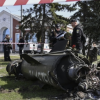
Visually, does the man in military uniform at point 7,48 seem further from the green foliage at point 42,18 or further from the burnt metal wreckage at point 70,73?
the burnt metal wreckage at point 70,73

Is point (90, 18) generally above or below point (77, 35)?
above

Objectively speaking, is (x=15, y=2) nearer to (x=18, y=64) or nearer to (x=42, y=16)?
(x=18, y=64)

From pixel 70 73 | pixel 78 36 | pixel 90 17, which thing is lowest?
pixel 70 73

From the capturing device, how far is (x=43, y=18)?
15.0m

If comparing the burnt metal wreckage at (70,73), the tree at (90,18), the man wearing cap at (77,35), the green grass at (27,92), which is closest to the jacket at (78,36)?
the man wearing cap at (77,35)

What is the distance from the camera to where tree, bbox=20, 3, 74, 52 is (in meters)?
14.6

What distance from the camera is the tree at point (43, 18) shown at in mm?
14578

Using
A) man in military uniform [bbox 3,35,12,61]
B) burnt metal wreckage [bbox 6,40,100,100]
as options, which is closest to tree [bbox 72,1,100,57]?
man in military uniform [bbox 3,35,12,61]

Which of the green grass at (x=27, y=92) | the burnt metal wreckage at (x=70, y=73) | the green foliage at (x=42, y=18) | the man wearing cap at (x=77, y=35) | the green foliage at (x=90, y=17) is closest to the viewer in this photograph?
the burnt metal wreckage at (x=70, y=73)

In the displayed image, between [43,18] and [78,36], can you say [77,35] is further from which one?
[43,18]

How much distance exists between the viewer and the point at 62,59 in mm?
4355

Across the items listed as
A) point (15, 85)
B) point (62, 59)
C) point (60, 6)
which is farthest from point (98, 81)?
point (60, 6)

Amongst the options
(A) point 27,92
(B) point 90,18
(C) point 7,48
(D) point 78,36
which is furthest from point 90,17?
(A) point 27,92

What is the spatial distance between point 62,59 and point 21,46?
30.6ft
